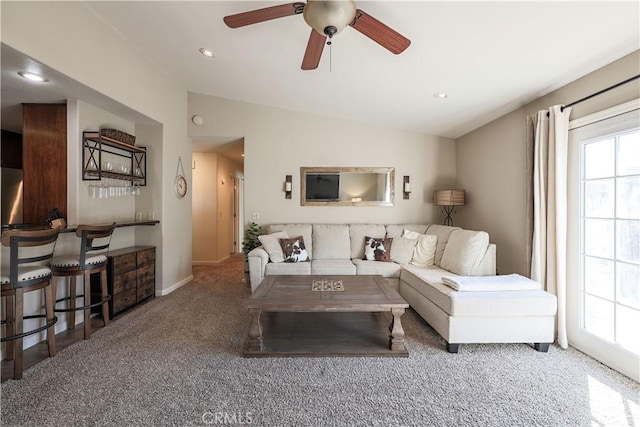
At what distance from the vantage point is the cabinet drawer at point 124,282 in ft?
10.0

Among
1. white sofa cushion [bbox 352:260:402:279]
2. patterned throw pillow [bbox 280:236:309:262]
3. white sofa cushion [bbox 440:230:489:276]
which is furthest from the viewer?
patterned throw pillow [bbox 280:236:309:262]

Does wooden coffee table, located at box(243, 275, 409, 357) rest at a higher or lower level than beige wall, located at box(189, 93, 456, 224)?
lower

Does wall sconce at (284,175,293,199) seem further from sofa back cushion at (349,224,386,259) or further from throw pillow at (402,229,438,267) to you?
throw pillow at (402,229,438,267)

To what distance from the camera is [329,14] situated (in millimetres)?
1583

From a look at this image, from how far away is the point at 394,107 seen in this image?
373 centimetres

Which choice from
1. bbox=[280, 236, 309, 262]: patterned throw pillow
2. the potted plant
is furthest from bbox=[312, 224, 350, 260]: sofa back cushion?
the potted plant

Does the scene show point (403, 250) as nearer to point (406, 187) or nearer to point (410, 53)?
point (406, 187)

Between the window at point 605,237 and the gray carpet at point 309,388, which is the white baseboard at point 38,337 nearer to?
the gray carpet at point 309,388

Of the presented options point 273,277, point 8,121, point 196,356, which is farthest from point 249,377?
point 8,121

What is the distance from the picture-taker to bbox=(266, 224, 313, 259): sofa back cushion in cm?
415

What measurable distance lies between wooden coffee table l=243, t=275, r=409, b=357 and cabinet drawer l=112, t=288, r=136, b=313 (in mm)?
1699

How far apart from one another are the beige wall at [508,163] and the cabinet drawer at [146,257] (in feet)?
15.2

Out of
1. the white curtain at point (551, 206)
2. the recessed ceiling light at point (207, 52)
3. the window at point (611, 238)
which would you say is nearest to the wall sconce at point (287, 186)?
the recessed ceiling light at point (207, 52)

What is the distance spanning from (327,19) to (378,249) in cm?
294
